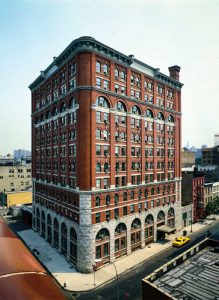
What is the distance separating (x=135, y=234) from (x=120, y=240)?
188 inches

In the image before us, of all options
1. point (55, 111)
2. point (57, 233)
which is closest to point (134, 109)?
point (55, 111)

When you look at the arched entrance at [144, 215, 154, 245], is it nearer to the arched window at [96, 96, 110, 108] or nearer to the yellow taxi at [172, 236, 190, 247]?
the yellow taxi at [172, 236, 190, 247]

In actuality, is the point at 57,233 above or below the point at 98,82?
below

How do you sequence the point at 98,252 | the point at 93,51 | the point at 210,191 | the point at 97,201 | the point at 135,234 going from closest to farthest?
the point at 98,252 < the point at 93,51 < the point at 97,201 < the point at 135,234 < the point at 210,191

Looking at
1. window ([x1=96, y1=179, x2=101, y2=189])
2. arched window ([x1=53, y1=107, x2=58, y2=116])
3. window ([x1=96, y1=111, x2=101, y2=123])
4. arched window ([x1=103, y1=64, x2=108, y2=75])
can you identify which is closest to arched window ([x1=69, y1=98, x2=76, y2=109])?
window ([x1=96, y1=111, x2=101, y2=123])

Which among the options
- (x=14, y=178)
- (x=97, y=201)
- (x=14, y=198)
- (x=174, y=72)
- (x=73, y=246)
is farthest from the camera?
(x=14, y=178)

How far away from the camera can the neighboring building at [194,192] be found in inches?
2712

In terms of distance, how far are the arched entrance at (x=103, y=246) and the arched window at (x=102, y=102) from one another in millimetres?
22618

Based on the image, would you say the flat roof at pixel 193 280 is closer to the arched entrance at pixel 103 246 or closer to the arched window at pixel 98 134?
the arched entrance at pixel 103 246

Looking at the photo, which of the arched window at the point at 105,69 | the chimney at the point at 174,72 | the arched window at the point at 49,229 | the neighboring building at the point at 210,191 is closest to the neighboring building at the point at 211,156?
the neighboring building at the point at 210,191

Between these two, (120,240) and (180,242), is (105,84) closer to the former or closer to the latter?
(120,240)

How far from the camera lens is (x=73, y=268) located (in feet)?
135

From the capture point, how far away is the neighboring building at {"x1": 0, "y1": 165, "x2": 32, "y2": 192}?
102125 millimetres

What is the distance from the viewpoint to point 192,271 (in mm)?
23359
